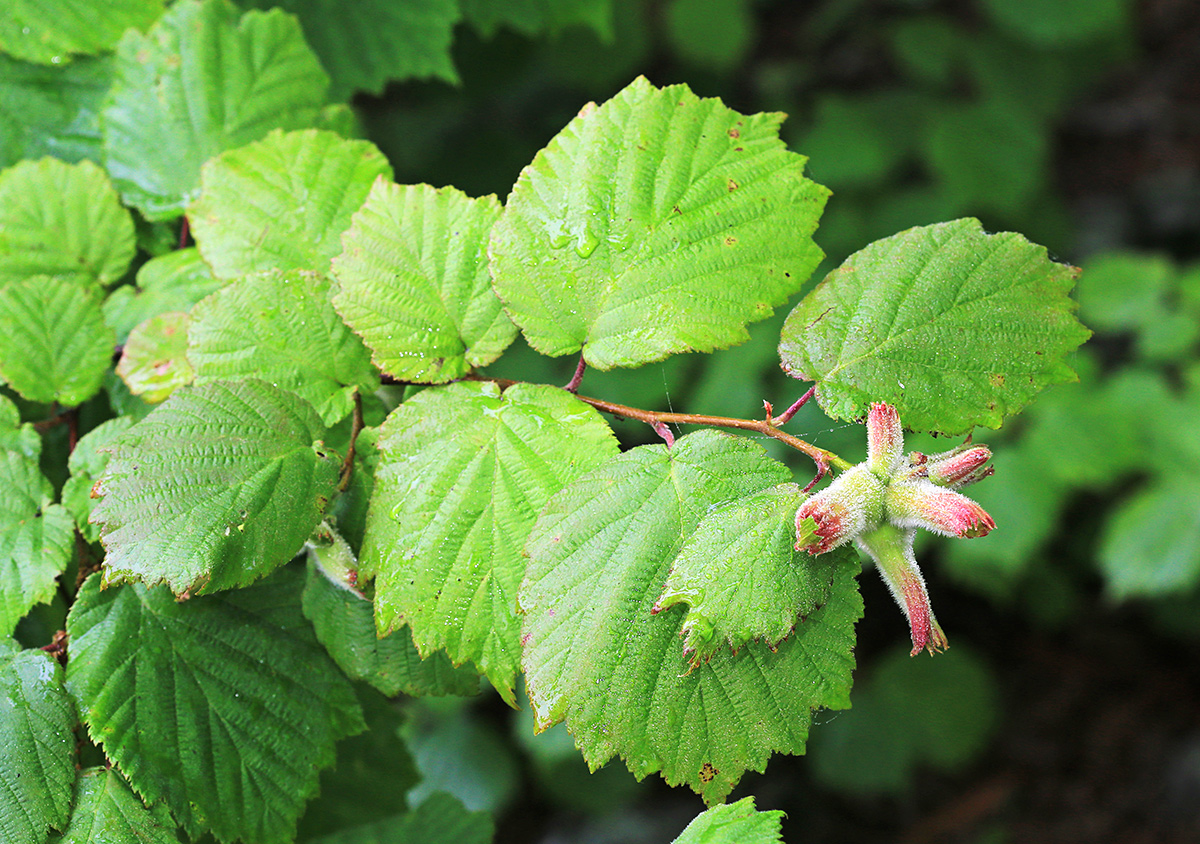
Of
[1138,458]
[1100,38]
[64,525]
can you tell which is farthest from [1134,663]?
[64,525]

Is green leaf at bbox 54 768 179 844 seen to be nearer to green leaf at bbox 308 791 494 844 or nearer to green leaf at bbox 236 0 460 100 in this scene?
green leaf at bbox 308 791 494 844

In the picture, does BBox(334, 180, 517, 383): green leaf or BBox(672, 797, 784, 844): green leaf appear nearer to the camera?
BBox(672, 797, 784, 844): green leaf

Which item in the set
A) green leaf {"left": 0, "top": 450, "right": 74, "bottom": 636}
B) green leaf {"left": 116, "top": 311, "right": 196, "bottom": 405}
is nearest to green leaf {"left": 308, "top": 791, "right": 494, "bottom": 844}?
green leaf {"left": 0, "top": 450, "right": 74, "bottom": 636}

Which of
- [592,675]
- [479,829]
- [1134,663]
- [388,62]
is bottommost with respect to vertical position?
[1134,663]

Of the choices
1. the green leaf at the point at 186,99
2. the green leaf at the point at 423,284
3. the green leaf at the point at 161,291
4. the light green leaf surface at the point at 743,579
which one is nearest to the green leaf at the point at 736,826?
the light green leaf surface at the point at 743,579

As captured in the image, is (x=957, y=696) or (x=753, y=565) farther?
(x=957, y=696)

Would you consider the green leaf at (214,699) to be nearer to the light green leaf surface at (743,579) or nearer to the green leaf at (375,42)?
the light green leaf surface at (743,579)

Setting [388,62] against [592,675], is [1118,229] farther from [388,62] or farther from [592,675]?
[592,675]
